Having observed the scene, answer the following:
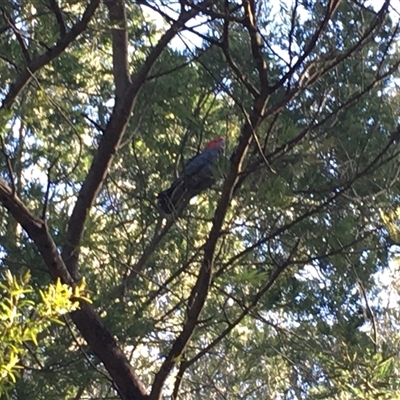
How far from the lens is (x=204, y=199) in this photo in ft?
Answer: 13.4

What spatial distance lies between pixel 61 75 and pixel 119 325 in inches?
48.2

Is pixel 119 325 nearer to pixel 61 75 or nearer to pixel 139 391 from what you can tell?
pixel 139 391

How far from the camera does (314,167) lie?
311cm

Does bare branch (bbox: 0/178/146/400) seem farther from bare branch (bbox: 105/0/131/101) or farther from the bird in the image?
bare branch (bbox: 105/0/131/101)

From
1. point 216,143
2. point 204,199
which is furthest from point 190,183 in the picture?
point 204,199

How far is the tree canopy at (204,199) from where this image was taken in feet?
8.64

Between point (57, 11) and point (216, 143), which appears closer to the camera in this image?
point (57, 11)

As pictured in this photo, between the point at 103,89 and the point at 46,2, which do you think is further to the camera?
the point at 103,89

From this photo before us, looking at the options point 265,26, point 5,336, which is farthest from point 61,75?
point 5,336

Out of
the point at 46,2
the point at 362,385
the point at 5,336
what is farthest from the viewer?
the point at 46,2

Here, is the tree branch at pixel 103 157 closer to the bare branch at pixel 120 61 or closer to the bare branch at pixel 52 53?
the bare branch at pixel 120 61

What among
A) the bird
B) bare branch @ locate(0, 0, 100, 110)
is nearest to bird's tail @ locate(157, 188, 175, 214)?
the bird

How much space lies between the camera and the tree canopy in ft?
8.64

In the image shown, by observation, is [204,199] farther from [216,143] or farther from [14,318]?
[14,318]
